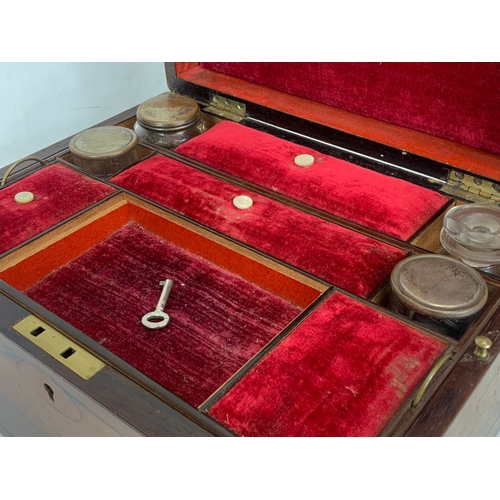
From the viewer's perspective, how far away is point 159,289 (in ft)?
5.88

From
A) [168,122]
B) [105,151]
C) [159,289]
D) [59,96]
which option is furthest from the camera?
[59,96]

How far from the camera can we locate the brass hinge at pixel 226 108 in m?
2.31

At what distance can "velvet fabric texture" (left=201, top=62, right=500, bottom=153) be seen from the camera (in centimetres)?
176

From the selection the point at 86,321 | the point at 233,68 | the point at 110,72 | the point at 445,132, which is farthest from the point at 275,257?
the point at 110,72

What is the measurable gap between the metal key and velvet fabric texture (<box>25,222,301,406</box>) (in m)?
0.02

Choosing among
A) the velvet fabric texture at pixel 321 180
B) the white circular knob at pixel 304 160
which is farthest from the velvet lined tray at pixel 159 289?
the white circular knob at pixel 304 160

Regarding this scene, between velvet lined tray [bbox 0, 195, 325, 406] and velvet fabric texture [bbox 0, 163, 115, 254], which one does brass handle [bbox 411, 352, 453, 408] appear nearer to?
velvet lined tray [bbox 0, 195, 325, 406]

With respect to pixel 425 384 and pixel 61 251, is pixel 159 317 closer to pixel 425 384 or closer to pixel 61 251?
pixel 61 251

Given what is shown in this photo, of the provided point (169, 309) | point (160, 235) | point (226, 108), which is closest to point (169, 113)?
point (226, 108)

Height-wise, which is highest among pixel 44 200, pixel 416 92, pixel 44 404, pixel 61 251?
pixel 416 92

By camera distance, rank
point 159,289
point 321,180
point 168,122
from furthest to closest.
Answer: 1. point 168,122
2. point 321,180
3. point 159,289

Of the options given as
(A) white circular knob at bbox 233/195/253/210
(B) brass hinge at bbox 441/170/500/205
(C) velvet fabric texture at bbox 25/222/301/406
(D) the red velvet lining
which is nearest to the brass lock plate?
(C) velvet fabric texture at bbox 25/222/301/406

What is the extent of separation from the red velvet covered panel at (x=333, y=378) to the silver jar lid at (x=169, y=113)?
101 cm

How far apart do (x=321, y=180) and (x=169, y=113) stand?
2.16 ft
